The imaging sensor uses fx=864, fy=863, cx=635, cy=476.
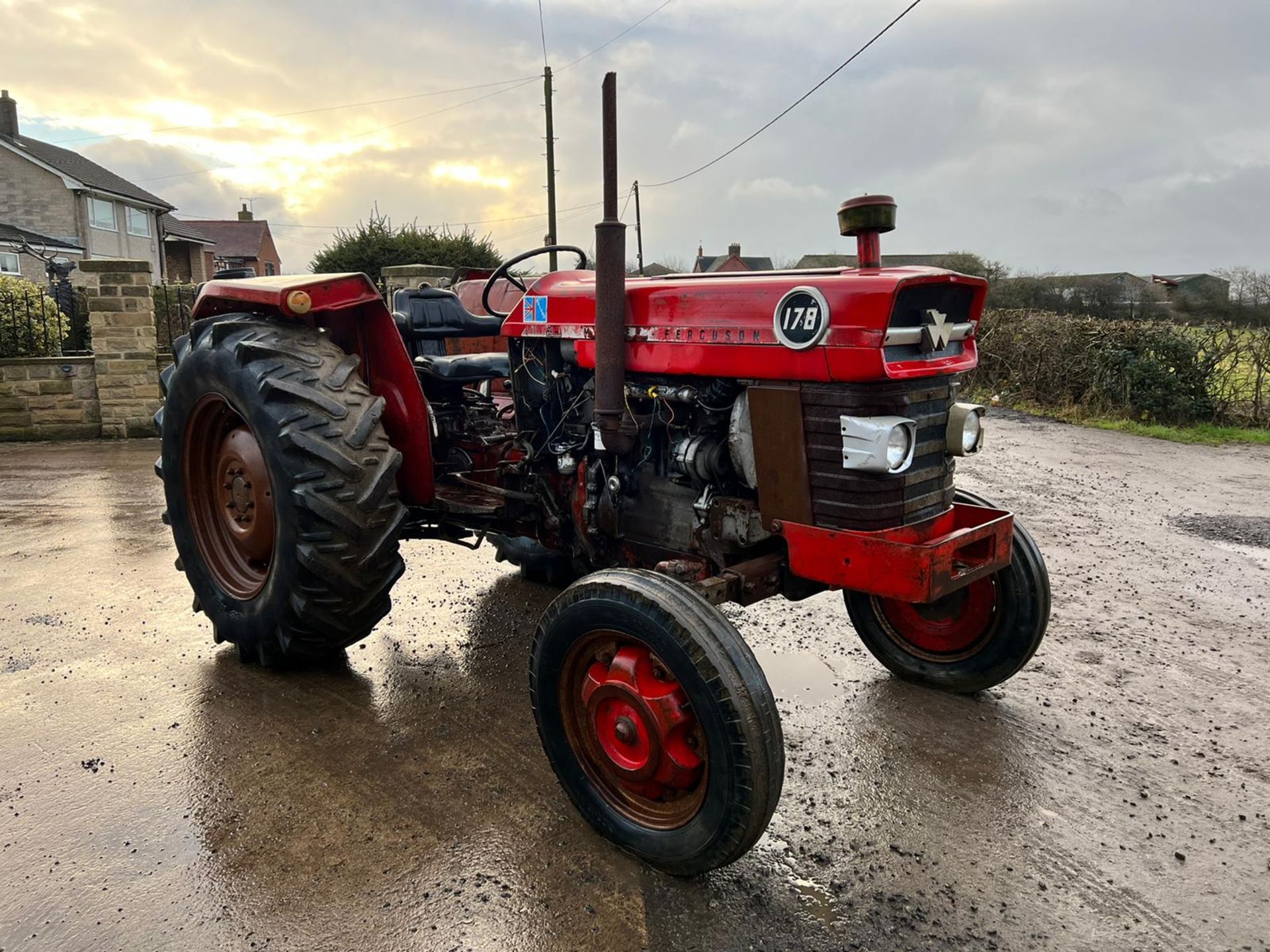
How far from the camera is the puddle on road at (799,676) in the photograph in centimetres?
339

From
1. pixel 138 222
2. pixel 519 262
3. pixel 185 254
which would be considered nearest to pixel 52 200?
pixel 138 222

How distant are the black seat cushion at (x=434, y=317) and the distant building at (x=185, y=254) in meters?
37.5

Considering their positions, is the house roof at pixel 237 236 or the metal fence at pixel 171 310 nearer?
the metal fence at pixel 171 310

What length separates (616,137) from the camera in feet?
8.07

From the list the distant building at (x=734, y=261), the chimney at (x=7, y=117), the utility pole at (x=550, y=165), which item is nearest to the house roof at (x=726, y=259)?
the distant building at (x=734, y=261)

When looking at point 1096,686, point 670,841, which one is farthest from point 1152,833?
point 670,841

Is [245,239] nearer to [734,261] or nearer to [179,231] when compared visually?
[179,231]

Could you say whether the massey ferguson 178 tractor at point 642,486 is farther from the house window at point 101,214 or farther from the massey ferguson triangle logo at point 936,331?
the house window at point 101,214

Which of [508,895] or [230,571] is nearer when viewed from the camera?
[508,895]

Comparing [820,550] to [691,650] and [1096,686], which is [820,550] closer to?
[691,650]

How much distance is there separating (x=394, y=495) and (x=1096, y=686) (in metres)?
2.87

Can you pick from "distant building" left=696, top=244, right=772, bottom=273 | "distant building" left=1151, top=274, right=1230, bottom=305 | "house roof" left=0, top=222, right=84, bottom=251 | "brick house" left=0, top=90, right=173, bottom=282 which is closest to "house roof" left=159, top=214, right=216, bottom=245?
"brick house" left=0, top=90, right=173, bottom=282

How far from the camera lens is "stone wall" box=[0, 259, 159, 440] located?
871 centimetres

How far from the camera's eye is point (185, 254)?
38875 mm
